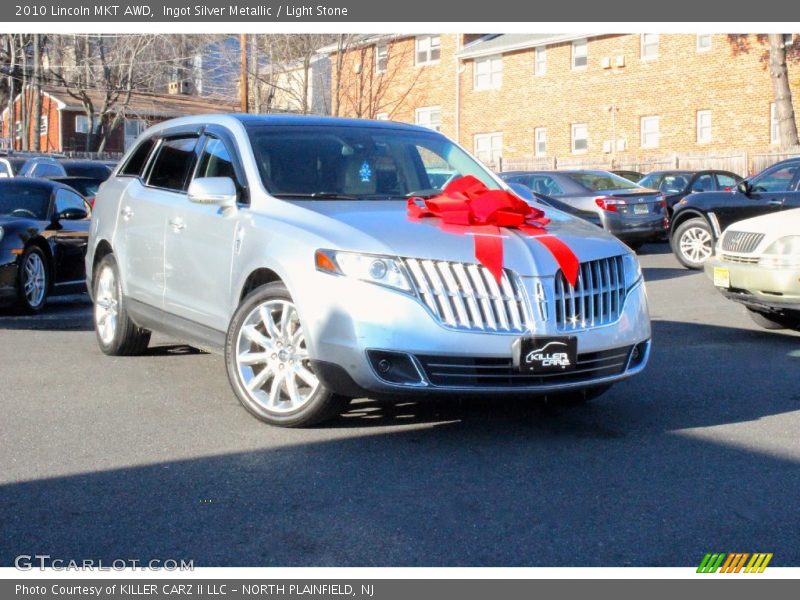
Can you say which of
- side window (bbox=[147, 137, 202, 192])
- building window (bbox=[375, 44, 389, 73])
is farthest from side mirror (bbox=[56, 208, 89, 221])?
building window (bbox=[375, 44, 389, 73])

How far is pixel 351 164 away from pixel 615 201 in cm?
1290

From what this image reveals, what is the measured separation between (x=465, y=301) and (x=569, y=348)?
0.61 meters

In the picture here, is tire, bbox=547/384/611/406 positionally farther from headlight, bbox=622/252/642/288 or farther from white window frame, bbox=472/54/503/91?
white window frame, bbox=472/54/503/91

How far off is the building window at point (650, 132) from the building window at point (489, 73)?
22.1 ft

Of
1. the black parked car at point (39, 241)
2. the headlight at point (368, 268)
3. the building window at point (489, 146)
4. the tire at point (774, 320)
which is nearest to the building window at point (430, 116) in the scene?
the building window at point (489, 146)

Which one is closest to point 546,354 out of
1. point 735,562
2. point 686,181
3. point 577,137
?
point 735,562

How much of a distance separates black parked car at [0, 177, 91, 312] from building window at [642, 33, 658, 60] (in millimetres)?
27608

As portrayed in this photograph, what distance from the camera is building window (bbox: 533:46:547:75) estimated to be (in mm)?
40875

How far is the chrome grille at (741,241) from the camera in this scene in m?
9.61

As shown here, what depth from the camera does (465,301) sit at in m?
5.64

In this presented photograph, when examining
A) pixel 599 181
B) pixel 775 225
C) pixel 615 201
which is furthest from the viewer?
pixel 599 181

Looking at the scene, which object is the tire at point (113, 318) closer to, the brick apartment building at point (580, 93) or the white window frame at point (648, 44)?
the brick apartment building at point (580, 93)

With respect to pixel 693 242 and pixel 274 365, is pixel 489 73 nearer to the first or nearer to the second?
pixel 693 242

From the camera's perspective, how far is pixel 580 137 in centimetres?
4012
